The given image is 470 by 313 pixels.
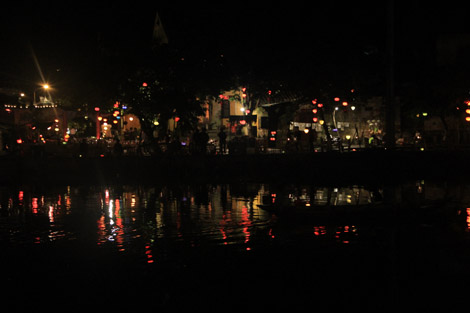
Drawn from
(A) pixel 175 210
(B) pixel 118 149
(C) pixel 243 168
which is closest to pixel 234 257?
(A) pixel 175 210

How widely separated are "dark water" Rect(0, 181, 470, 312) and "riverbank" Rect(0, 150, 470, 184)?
8692 millimetres

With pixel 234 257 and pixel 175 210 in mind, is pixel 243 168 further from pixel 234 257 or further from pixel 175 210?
pixel 234 257

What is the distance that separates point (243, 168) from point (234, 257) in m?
18.7

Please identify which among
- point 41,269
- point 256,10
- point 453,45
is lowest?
point 41,269

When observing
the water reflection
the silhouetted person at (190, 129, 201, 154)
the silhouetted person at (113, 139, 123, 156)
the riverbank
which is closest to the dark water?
the water reflection

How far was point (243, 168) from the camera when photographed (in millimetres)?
32938

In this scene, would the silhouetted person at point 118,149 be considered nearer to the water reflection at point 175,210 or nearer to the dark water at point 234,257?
the water reflection at point 175,210

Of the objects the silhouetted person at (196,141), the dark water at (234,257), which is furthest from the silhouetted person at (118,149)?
the dark water at (234,257)

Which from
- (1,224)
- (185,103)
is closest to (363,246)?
(1,224)

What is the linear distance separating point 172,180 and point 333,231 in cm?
1615

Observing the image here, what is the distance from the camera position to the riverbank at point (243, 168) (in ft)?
103

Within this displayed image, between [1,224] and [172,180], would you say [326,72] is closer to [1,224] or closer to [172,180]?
[172,180]

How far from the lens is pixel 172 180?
3191cm

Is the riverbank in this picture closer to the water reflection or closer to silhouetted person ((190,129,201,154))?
silhouetted person ((190,129,201,154))
